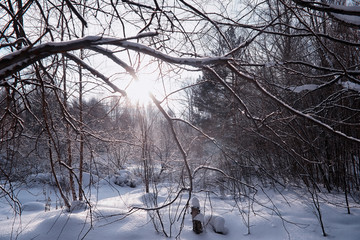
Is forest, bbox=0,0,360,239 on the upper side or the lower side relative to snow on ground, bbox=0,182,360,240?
upper

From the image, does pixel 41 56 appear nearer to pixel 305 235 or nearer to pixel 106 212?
pixel 106 212

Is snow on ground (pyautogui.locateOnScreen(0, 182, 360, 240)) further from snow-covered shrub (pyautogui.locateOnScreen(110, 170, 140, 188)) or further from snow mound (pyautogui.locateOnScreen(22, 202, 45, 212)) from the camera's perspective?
snow-covered shrub (pyautogui.locateOnScreen(110, 170, 140, 188))

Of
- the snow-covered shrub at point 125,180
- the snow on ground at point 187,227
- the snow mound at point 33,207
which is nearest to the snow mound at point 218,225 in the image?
the snow on ground at point 187,227

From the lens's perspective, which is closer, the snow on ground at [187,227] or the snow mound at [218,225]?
the snow on ground at [187,227]

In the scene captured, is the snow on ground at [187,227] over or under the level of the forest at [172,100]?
under

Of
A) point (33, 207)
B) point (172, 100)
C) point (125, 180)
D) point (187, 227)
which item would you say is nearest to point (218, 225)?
point (187, 227)

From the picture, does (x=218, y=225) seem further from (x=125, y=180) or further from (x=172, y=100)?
(x=125, y=180)

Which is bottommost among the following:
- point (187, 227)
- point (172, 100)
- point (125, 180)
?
point (125, 180)

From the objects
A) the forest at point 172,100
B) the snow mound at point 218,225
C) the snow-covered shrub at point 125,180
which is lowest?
the snow-covered shrub at point 125,180

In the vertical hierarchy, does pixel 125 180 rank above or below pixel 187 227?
below

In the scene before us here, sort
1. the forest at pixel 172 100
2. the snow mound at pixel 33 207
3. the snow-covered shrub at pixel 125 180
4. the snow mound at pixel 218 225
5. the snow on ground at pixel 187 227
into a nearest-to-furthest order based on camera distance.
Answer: the forest at pixel 172 100, the snow on ground at pixel 187 227, the snow mound at pixel 218 225, the snow mound at pixel 33 207, the snow-covered shrub at pixel 125 180

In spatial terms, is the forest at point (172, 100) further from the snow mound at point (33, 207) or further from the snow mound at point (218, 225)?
the snow mound at point (33, 207)

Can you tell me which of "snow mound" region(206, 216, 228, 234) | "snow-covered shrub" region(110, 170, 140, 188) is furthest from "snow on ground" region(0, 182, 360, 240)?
"snow-covered shrub" region(110, 170, 140, 188)

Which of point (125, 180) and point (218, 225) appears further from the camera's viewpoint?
point (125, 180)
